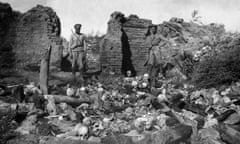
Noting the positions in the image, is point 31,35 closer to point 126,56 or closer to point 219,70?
point 126,56

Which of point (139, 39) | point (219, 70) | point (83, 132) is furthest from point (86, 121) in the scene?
point (139, 39)

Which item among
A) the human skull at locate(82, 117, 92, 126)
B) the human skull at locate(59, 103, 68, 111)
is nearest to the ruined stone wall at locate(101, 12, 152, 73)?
the human skull at locate(59, 103, 68, 111)

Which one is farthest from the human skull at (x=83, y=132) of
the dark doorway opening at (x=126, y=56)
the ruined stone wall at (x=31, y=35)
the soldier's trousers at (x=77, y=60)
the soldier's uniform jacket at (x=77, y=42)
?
the dark doorway opening at (x=126, y=56)

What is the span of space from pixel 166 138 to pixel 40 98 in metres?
3.38

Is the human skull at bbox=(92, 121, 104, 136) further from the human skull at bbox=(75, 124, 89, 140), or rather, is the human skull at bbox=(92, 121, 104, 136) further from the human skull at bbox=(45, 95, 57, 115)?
the human skull at bbox=(45, 95, 57, 115)

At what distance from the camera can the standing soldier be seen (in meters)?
9.31

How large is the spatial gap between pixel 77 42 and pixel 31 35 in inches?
144

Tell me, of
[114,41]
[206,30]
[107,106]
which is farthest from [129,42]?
[107,106]

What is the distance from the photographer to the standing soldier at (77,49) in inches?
367

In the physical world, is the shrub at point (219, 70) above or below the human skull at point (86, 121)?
above

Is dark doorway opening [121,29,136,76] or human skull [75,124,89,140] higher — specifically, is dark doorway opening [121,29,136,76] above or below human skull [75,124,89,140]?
above

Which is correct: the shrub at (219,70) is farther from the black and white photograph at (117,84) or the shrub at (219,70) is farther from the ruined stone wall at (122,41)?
the ruined stone wall at (122,41)

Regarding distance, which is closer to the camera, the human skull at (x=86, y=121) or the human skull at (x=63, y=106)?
the human skull at (x=86, y=121)

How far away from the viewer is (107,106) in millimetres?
6234
